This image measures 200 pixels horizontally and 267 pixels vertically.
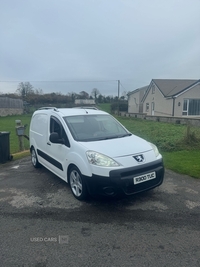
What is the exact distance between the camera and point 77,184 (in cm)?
414

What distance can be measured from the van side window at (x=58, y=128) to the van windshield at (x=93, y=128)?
18 cm

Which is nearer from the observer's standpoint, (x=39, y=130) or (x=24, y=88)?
(x=39, y=130)

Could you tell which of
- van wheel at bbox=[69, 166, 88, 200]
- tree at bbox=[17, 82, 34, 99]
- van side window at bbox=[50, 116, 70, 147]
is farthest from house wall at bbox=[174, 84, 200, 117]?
tree at bbox=[17, 82, 34, 99]

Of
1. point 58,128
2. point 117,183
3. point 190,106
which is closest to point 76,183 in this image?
point 117,183

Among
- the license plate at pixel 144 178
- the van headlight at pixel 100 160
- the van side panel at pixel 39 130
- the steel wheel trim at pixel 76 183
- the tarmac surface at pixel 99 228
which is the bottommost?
the tarmac surface at pixel 99 228

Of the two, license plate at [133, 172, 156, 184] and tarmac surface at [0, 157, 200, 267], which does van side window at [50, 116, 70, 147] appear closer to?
tarmac surface at [0, 157, 200, 267]

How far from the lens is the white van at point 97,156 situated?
367 centimetres

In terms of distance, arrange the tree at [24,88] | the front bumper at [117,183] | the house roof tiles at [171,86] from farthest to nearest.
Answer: the tree at [24,88] → the house roof tiles at [171,86] → the front bumper at [117,183]

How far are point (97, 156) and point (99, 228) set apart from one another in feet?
3.96

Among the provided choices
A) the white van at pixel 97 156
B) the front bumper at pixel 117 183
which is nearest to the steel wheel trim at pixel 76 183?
the white van at pixel 97 156

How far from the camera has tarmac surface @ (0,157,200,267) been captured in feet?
8.51

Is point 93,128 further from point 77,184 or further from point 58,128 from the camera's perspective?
point 77,184

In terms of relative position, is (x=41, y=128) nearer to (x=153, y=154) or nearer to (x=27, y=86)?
(x=153, y=154)

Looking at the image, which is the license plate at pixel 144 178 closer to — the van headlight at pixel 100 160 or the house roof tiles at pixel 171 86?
the van headlight at pixel 100 160
